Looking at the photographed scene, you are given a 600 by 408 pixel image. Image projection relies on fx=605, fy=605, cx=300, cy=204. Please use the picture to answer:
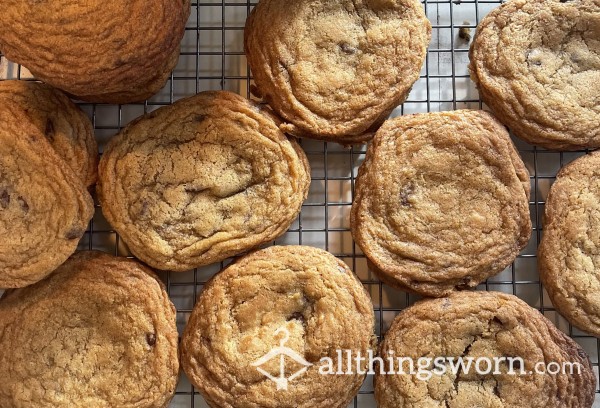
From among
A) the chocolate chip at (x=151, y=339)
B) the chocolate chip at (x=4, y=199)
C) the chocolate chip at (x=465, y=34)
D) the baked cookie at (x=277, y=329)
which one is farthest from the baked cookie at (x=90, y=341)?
the chocolate chip at (x=465, y=34)

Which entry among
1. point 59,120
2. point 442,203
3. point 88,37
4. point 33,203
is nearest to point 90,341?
point 33,203

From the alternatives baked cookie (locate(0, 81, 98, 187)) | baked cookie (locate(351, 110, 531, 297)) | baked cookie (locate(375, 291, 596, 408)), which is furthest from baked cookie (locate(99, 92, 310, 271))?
baked cookie (locate(375, 291, 596, 408))

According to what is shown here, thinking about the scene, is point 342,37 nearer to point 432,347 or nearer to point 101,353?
point 432,347

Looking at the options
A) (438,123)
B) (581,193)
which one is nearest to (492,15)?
(438,123)

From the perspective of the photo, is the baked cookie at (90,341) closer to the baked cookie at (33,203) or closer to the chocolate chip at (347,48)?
the baked cookie at (33,203)

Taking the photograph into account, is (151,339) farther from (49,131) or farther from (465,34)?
(465,34)
